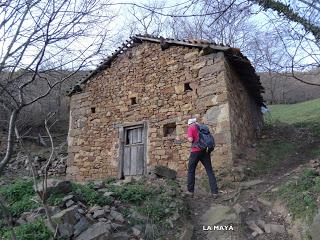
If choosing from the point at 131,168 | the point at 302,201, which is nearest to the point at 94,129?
the point at 131,168

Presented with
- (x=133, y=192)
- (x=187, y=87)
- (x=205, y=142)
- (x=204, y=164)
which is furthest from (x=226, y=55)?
(x=133, y=192)

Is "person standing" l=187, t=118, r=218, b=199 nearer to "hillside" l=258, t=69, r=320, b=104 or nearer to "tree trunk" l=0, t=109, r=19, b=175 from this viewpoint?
"tree trunk" l=0, t=109, r=19, b=175

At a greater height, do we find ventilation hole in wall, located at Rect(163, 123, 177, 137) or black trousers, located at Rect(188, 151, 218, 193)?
ventilation hole in wall, located at Rect(163, 123, 177, 137)

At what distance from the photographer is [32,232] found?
4609 millimetres

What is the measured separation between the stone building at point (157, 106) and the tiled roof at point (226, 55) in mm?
24

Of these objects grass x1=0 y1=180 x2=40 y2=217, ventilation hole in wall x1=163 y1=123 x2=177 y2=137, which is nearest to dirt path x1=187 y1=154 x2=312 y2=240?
ventilation hole in wall x1=163 y1=123 x2=177 y2=137

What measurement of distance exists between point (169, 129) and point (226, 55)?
2.28 meters

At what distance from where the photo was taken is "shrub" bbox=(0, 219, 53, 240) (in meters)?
4.51

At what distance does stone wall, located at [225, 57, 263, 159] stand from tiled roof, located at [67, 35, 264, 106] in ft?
0.69

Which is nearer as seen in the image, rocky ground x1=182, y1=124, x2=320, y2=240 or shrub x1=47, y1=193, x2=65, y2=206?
rocky ground x1=182, y1=124, x2=320, y2=240

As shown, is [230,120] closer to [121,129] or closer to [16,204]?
[121,129]

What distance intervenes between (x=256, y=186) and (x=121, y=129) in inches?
169

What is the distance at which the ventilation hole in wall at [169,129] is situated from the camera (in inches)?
356

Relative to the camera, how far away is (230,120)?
320 inches
